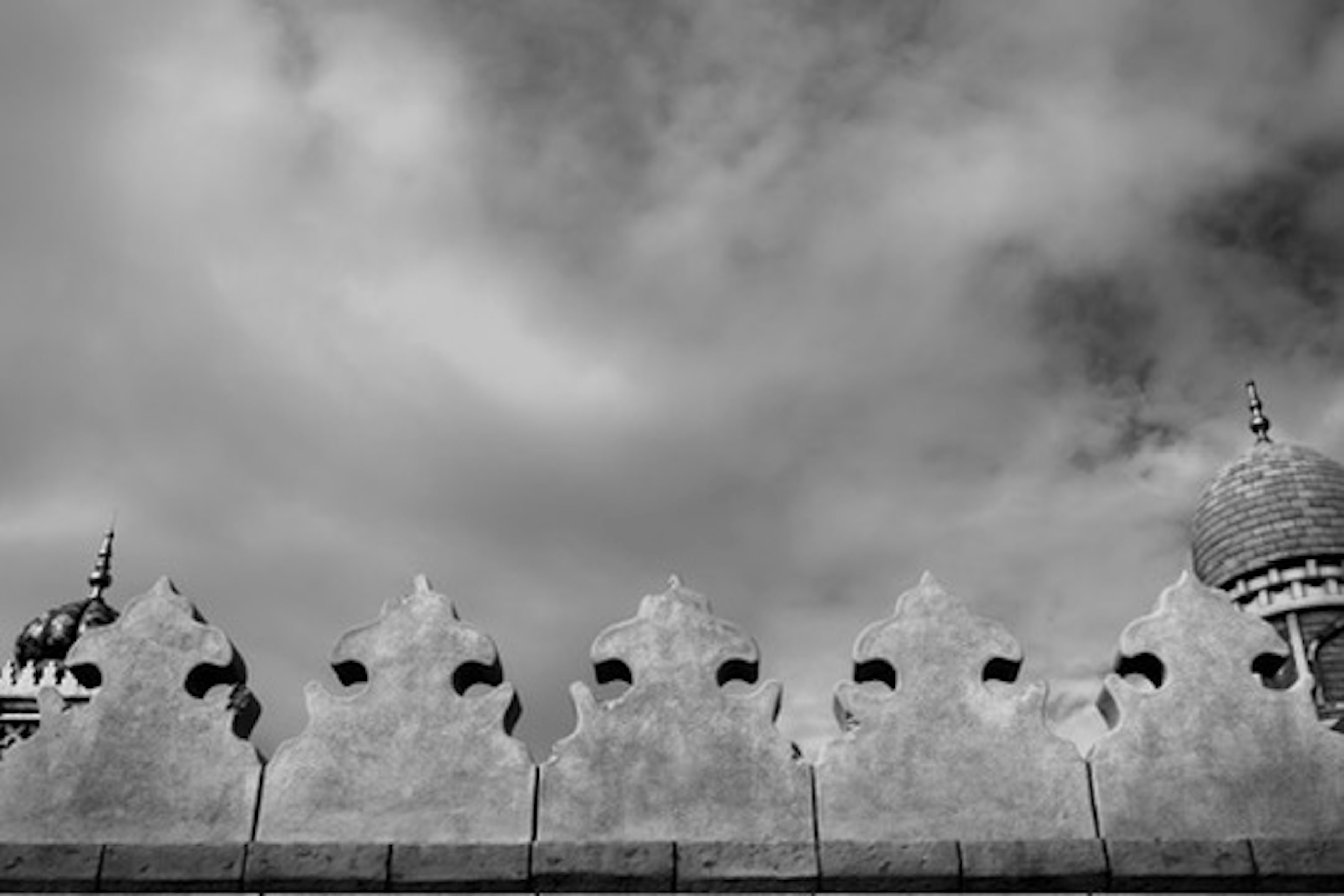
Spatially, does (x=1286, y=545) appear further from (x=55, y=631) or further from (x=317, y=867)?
Answer: (x=317, y=867)

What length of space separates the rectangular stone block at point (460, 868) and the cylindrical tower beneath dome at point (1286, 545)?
3312cm

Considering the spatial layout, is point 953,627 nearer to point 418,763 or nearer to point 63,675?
point 418,763

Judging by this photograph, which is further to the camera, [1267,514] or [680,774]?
[1267,514]

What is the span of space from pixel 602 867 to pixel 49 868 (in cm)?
233

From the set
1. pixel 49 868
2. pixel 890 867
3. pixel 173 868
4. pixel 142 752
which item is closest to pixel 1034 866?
pixel 890 867

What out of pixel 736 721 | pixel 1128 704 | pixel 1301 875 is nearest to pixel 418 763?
pixel 736 721

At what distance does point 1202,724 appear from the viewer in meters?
6.40

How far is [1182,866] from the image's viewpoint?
5980mm

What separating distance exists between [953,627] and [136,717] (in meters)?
3.77

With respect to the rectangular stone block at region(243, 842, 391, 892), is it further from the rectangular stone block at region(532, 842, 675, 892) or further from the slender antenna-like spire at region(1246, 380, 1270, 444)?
the slender antenna-like spire at region(1246, 380, 1270, 444)

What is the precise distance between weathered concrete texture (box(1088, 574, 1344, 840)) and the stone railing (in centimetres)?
1

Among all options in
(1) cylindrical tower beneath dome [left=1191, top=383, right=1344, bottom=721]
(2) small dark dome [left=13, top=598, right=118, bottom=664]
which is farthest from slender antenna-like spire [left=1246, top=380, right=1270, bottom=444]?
(2) small dark dome [left=13, top=598, right=118, bottom=664]

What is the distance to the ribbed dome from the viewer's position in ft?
129

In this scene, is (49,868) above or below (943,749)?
below
